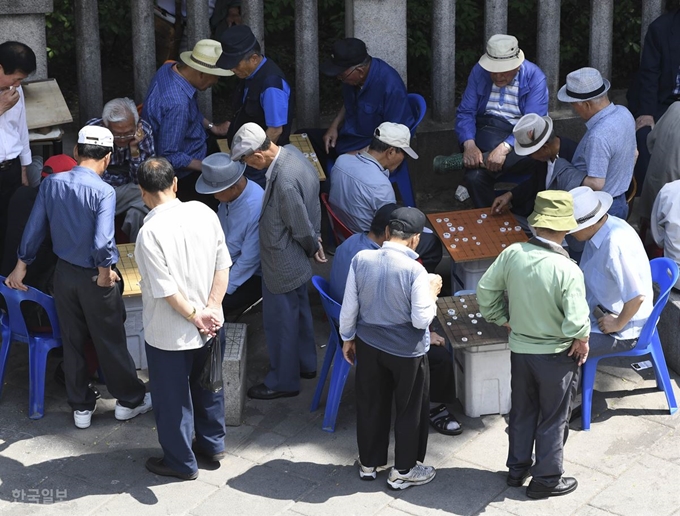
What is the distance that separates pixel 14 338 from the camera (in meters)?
6.97

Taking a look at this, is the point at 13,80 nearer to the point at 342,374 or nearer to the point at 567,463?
the point at 342,374

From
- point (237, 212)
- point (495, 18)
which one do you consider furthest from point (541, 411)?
point (495, 18)

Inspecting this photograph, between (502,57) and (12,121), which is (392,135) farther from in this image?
(12,121)

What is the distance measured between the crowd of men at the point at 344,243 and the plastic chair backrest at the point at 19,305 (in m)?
0.11

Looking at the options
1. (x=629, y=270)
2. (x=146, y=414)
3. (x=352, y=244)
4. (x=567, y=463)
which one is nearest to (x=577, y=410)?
(x=567, y=463)

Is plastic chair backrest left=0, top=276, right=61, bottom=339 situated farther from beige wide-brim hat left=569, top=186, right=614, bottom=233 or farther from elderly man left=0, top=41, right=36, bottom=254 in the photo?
beige wide-brim hat left=569, top=186, right=614, bottom=233

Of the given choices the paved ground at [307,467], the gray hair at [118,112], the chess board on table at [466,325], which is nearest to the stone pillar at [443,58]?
the gray hair at [118,112]

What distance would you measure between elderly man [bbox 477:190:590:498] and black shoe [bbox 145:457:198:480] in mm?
1691

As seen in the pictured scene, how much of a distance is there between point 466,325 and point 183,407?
5.55 feet

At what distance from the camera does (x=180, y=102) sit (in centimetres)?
796

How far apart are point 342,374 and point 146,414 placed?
1.21 meters

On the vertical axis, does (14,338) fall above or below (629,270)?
below

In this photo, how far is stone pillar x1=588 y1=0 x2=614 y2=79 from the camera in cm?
941

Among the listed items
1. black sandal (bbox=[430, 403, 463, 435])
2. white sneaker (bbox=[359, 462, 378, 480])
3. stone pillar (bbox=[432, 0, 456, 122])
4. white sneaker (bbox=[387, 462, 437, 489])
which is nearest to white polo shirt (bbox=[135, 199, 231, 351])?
white sneaker (bbox=[359, 462, 378, 480])
